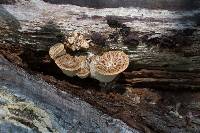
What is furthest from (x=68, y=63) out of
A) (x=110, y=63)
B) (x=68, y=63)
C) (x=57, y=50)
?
(x=110, y=63)

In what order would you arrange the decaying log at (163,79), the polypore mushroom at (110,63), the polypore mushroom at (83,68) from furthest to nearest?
the decaying log at (163,79) < the polypore mushroom at (83,68) < the polypore mushroom at (110,63)


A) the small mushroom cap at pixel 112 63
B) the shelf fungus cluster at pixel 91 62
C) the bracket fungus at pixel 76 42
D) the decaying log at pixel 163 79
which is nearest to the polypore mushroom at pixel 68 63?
the shelf fungus cluster at pixel 91 62

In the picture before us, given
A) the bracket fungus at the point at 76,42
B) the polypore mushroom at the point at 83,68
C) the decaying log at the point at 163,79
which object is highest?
the bracket fungus at the point at 76,42

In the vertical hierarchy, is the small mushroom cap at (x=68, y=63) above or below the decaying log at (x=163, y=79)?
above

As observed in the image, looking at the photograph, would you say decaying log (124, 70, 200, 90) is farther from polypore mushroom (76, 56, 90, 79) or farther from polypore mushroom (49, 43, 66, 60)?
polypore mushroom (49, 43, 66, 60)

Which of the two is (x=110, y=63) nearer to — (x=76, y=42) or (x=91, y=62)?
(x=91, y=62)

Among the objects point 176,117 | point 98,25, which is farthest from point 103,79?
point 176,117

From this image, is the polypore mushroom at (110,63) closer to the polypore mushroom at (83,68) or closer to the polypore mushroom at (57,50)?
the polypore mushroom at (83,68)
